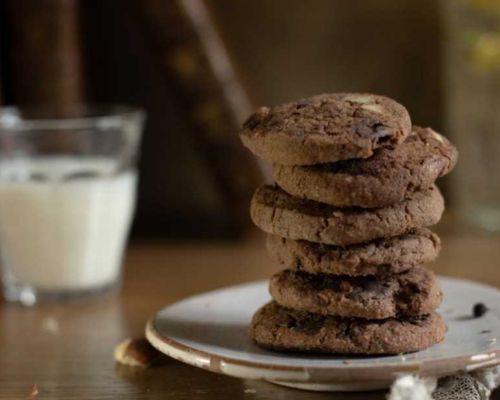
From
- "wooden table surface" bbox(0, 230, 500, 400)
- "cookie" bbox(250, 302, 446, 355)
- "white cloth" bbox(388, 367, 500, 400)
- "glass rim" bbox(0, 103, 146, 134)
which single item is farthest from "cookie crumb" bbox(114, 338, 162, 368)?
"glass rim" bbox(0, 103, 146, 134)

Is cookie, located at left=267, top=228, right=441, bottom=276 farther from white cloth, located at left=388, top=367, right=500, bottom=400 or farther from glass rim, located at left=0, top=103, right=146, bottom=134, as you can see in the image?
glass rim, located at left=0, top=103, right=146, bottom=134

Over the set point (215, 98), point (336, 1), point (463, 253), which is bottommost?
point (463, 253)

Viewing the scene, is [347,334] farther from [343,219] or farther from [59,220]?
[59,220]

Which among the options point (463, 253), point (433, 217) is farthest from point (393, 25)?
point (433, 217)

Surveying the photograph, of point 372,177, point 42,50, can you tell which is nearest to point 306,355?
point 372,177

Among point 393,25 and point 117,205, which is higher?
point 393,25

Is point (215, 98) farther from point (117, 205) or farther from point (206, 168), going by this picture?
point (117, 205)

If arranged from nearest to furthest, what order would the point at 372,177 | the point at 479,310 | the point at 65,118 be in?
1. the point at 372,177
2. the point at 479,310
3. the point at 65,118
